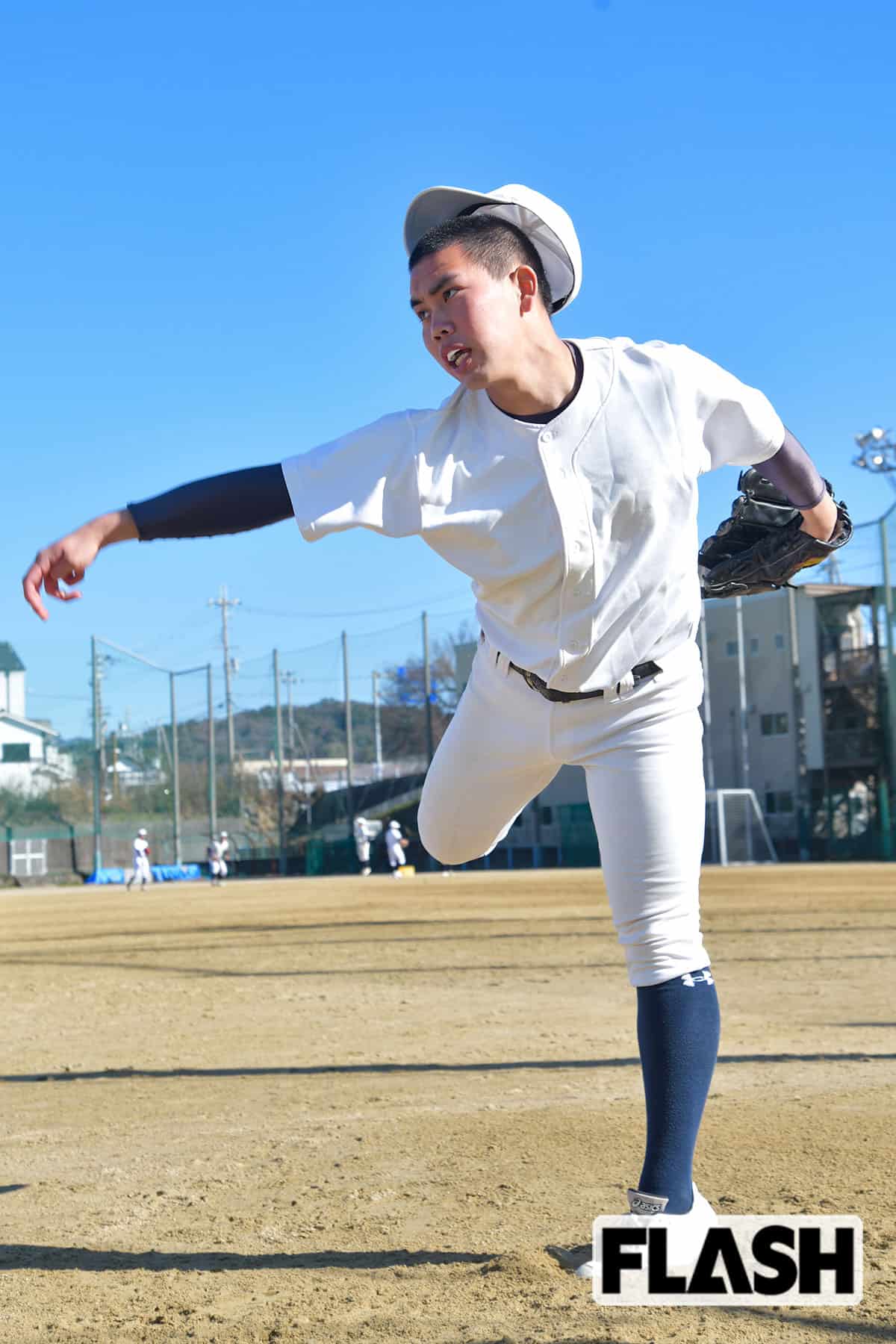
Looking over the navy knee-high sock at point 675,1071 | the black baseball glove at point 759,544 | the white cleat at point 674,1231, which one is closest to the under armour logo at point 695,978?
the navy knee-high sock at point 675,1071

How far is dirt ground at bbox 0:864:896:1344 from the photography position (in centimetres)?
262

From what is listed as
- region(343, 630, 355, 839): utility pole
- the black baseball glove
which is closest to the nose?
the black baseball glove

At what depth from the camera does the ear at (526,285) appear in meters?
2.81

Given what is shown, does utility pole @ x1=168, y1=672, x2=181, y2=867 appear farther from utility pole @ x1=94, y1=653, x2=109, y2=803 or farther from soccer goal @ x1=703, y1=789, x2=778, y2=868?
soccer goal @ x1=703, y1=789, x2=778, y2=868

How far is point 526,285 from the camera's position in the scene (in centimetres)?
282

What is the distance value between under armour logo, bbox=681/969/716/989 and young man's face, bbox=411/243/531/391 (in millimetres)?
1291

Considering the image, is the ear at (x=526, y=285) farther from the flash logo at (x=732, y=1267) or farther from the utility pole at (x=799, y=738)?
the utility pole at (x=799, y=738)

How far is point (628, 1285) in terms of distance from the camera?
2666 millimetres

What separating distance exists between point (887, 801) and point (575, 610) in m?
37.4

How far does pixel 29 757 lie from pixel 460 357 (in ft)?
180

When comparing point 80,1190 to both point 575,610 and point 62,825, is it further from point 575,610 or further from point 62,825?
point 62,825

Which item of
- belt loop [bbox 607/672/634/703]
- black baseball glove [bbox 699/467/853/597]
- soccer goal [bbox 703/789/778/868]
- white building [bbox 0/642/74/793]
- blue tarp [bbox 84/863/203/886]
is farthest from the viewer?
white building [bbox 0/642/74/793]

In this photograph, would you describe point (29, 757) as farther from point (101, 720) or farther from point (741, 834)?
point (741, 834)

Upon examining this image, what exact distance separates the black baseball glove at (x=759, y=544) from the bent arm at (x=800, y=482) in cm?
10
